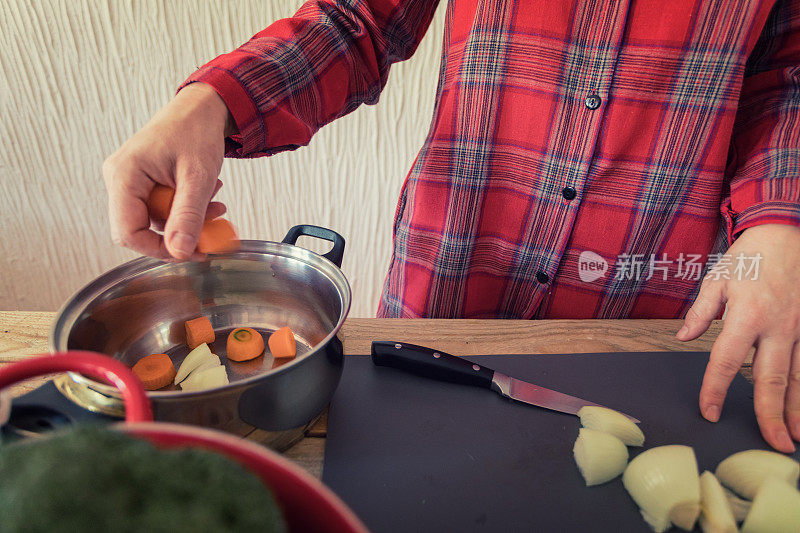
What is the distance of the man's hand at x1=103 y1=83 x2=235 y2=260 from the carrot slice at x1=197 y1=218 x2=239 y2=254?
40 mm

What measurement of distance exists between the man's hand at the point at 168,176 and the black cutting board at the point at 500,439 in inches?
10.6

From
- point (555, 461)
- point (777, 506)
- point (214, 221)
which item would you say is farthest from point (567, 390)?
point (214, 221)

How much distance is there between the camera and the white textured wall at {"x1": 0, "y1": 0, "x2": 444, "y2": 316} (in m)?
1.23

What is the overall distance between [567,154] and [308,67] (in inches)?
16.5

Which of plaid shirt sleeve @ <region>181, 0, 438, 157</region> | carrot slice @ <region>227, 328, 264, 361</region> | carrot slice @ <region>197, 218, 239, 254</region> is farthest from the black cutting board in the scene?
plaid shirt sleeve @ <region>181, 0, 438, 157</region>

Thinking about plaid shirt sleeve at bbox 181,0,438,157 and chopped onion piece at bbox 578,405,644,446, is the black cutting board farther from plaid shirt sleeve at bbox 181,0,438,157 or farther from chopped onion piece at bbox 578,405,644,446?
plaid shirt sleeve at bbox 181,0,438,157

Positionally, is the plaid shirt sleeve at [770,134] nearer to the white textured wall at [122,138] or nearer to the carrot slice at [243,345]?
the carrot slice at [243,345]

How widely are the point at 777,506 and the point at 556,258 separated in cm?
46

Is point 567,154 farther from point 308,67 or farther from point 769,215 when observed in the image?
point 308,67

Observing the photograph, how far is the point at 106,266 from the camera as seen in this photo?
63.3 inches

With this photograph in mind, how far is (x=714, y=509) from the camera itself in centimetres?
42

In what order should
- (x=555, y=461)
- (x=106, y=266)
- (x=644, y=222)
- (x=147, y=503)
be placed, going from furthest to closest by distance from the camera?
(x=106, y=266) < (x=644, y=222) < (x=555, y=461) < (x=147, y=503)

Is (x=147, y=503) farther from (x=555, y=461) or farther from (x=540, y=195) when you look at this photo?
(x=540, y=195)

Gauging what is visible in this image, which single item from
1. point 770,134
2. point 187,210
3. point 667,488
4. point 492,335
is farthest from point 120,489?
point 770,134
